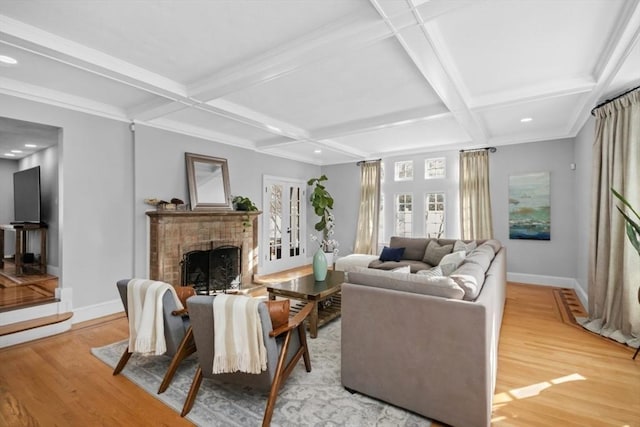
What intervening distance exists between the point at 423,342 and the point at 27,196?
671cm

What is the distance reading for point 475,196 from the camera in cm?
605

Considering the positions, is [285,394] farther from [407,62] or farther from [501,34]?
[501,34]

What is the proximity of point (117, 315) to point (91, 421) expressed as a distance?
7.91 ft

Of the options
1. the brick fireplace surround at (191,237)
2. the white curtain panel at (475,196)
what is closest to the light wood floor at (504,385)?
the brick fireplace surround at (191,237)

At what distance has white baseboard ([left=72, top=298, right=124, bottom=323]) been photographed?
152 inches

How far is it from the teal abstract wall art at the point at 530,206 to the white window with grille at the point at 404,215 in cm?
196

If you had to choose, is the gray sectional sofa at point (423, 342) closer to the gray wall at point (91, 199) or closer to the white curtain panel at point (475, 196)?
the gray wall at point (91, 199)

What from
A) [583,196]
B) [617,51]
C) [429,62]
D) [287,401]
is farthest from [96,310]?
[583,196]

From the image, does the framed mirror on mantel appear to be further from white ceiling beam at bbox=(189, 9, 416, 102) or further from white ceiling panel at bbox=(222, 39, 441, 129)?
white ceiling beam at bbox=(189, 9, 416, 102)

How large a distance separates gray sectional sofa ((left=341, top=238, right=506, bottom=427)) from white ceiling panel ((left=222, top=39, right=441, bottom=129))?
1.99 metres

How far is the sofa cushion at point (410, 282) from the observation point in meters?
1.95

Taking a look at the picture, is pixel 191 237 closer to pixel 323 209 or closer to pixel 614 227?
pixel 323 209

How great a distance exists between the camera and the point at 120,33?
2.47m

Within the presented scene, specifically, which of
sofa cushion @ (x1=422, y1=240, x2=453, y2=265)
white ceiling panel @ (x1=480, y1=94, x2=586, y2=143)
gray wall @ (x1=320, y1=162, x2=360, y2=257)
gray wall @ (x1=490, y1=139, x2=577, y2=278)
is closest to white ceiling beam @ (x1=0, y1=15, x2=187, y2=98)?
white ceiling panel @ (x1=480, y1=94, x2=586, y2=143)
